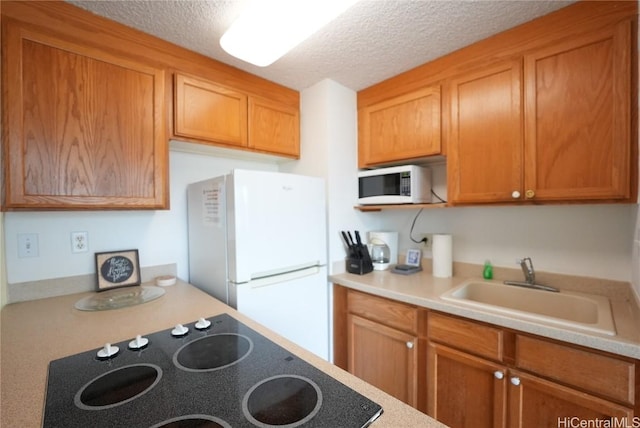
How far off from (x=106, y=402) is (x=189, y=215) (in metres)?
1.28

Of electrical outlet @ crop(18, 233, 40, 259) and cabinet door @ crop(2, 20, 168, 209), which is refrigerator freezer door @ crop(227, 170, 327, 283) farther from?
electrical outlet @ crop(18, 233, 40, 259)

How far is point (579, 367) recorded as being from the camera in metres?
0.99

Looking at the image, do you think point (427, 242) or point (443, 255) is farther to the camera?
point (427, 242)

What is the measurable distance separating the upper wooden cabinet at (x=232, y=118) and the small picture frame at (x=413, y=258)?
3.83 feet

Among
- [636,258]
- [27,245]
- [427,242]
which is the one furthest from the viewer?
[427,242]

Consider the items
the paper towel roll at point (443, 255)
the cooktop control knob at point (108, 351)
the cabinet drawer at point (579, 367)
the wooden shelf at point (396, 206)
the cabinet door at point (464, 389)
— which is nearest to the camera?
the cooktop control knob at point (108, 351)

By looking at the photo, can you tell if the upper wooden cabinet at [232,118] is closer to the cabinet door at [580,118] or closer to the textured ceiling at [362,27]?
the textured ceiling at [362,27]

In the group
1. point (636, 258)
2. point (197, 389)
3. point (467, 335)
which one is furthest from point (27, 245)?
point (636, 258)

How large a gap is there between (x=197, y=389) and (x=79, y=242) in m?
1.28

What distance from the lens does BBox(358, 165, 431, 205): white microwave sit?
1729 millimetres

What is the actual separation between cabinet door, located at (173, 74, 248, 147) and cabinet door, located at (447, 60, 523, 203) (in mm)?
1323

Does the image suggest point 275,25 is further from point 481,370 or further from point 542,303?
point 542,303

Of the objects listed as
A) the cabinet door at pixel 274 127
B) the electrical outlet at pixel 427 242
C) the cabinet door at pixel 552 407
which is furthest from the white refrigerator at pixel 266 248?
the cabinet door at pixel 552 407

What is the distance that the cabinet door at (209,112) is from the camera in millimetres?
1487
